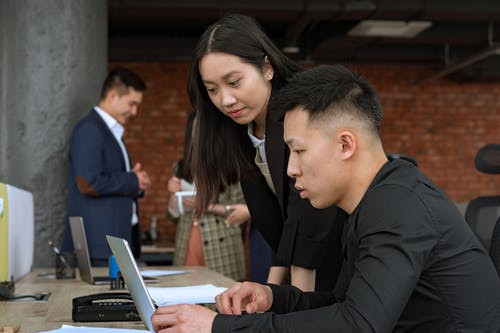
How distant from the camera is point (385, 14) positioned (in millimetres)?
7336

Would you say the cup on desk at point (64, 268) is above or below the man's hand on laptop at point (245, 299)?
below

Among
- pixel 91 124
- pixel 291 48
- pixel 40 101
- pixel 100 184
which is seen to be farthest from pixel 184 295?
pixel 291 48

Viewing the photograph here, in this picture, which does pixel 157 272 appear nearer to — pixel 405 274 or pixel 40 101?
pixel 40 101

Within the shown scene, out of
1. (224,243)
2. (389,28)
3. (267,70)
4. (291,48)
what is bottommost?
(224,243)

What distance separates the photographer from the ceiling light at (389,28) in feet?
26.8

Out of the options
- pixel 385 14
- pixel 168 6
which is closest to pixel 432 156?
pixel 385 14

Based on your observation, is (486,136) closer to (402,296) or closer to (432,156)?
(432,156)

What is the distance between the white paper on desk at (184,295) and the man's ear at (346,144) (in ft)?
2.82

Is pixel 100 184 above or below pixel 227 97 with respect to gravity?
below

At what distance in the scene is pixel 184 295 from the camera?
2.42 meters

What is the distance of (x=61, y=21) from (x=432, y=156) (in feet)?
22.6

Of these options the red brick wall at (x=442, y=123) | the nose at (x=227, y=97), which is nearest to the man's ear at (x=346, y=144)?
the nose at (x=227, y=97)

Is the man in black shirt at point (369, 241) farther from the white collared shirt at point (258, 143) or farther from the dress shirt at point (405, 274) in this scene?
the white collared shirt at point (258, 143)

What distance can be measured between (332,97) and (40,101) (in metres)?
3.15
